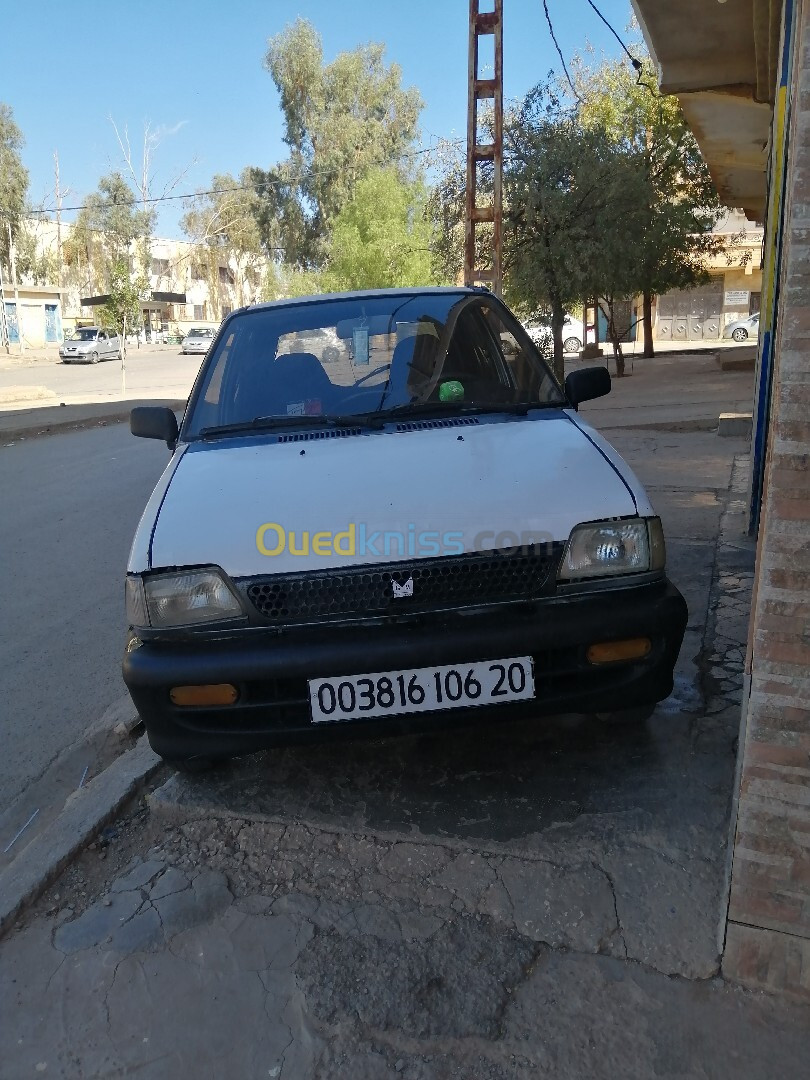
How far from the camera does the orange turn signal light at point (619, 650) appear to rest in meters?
2.69

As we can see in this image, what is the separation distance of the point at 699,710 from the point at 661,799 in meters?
0.68

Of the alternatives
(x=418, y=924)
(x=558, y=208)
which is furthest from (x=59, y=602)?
A: (x=558, y=208)

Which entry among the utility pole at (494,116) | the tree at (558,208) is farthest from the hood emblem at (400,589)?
the tree at (558,208)

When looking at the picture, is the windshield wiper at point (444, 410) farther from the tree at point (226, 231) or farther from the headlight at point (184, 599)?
the tree at point (226, 231)

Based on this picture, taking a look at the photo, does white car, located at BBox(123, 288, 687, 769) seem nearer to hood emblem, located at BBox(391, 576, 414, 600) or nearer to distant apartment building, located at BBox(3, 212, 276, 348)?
hood emblem, located at BBox(391, 576, 414, 600)

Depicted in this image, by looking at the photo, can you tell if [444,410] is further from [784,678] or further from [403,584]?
[784,678]

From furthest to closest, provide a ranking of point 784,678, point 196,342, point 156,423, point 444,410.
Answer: point 196,342, point 156,423, point 444,410, point 784,678

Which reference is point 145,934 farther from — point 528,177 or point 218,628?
point 528,177

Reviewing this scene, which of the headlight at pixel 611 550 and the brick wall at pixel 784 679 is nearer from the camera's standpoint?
the brick wall at pixel 784 679

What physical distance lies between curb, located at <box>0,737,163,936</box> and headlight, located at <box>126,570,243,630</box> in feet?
2.52

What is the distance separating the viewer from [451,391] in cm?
Result: 368

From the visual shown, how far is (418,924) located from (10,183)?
65.1 metres

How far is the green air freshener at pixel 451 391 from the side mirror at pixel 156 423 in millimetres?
1207

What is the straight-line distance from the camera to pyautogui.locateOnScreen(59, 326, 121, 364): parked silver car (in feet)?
141
